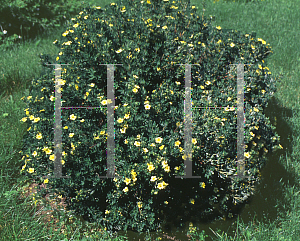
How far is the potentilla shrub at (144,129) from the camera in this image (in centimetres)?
250

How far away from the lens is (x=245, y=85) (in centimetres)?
309

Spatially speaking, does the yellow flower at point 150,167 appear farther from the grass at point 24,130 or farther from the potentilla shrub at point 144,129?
the grass at point 24,130

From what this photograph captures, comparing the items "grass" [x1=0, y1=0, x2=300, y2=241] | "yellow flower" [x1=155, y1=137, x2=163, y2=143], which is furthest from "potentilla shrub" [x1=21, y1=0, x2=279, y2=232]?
"grass" [x1=0, y1=0, x2=300, y2=241]

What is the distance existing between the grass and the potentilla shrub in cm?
27

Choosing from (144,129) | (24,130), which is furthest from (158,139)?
(24,130)

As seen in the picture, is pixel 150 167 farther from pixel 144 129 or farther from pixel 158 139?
pixel 144 129

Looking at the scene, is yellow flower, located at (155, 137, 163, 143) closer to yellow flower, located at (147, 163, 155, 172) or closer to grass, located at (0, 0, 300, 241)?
yellow flower, located at (147, 163, 155, 172)

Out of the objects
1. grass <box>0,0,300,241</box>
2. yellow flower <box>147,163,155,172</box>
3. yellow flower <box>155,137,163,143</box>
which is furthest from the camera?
grass <box>0,0,300,241</box>

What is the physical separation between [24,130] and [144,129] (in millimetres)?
1803

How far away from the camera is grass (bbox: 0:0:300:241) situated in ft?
8.84

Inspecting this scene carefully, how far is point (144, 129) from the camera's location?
260cm

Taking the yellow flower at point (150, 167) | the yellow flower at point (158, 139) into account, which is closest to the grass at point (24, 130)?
the yellow flower at point (150, 167)

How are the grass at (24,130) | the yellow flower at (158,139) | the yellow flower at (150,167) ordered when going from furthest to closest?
the grass at (24,130)
the yellow flower at (158,139)
the yellow flower at (150,167)

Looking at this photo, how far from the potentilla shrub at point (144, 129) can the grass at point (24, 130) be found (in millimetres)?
269
